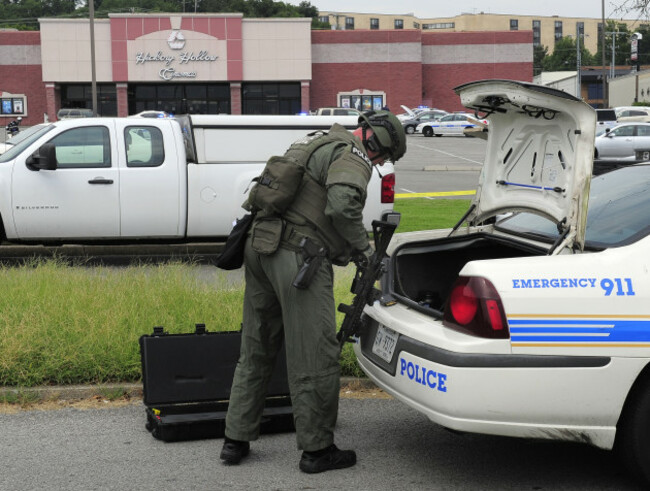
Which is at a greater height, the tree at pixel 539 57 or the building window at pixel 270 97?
the tree at pixel 539 57

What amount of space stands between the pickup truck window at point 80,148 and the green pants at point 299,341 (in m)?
7.06

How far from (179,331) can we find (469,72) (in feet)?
205

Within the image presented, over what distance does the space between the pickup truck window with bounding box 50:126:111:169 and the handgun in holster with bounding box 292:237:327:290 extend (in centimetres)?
729

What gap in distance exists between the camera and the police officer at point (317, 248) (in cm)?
445

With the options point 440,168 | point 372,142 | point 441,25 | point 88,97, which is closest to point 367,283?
point 372,142

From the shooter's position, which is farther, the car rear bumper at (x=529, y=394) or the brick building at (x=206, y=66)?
the brick building at (x=206, y=66)

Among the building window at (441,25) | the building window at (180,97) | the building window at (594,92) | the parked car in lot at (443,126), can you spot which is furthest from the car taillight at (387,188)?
the building window at (441,25)

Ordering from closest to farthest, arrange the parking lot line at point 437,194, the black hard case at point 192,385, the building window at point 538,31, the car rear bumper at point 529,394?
the car rear bumper at point 529,394 → the black hard case at point 192,385 → the parking lot line at point 437,194 → the building window at point 538,31

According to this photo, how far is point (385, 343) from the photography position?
15.2 ft

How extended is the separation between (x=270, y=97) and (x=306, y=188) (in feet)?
189

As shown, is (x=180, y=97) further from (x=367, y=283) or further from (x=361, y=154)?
(x=361, y=154)

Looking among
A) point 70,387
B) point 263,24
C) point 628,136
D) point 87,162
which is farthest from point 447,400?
point 263,24

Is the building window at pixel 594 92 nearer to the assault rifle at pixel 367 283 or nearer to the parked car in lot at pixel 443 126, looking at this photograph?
the parked car in lot at pixel 443 126

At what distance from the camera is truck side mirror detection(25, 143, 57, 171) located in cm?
1084
